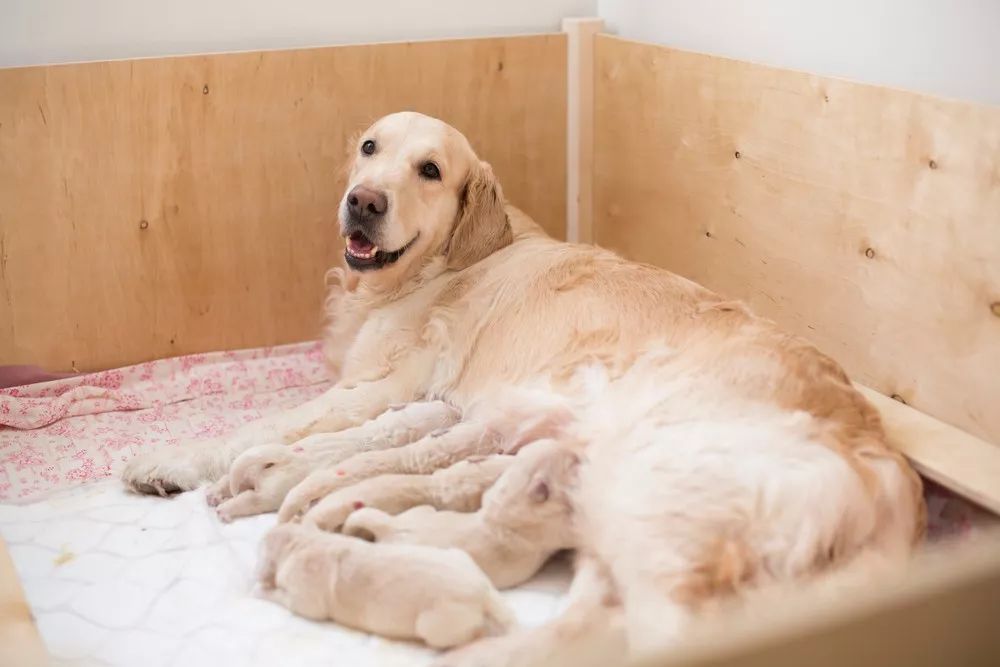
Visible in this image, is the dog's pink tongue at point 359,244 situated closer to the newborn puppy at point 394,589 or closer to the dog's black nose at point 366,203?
the dog's black nose at point 366,203

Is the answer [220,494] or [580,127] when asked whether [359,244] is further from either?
[580,127]

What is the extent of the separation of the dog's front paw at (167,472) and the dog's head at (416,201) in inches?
23.8

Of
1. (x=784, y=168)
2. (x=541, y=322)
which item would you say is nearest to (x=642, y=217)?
(x=784, y=168)

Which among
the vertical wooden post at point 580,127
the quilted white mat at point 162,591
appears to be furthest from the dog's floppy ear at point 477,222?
the quilted white mat at point 162,591

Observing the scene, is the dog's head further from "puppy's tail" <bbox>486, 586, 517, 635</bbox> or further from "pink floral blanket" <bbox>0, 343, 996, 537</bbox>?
"puppy's tail" <bbox>486, 586, 517, 635</bbox>

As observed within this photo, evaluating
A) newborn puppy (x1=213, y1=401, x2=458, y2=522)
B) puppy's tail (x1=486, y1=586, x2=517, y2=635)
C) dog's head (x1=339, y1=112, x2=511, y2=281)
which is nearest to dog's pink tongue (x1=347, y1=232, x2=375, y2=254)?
dog's head (x1=339, y1=112, x2=511, y2=281)

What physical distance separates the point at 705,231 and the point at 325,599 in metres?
1.61

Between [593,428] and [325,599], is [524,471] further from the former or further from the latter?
[325,599]

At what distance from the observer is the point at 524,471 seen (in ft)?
5.91

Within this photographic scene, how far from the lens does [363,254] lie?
2.49m

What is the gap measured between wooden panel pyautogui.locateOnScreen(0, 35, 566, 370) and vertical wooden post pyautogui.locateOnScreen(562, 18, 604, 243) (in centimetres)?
8

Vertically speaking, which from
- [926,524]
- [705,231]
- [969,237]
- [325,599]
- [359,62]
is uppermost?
[359,62]

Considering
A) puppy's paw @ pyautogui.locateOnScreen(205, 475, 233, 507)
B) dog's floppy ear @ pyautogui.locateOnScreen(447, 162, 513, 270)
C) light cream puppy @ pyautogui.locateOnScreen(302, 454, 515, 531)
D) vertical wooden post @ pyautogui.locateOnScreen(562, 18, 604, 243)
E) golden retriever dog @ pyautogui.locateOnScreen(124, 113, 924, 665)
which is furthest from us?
vertical wooden post @ pyautogui.locateOnScreen(562, 18, 604, 243)

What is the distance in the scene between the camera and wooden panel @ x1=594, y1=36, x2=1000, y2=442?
201 centimetres
